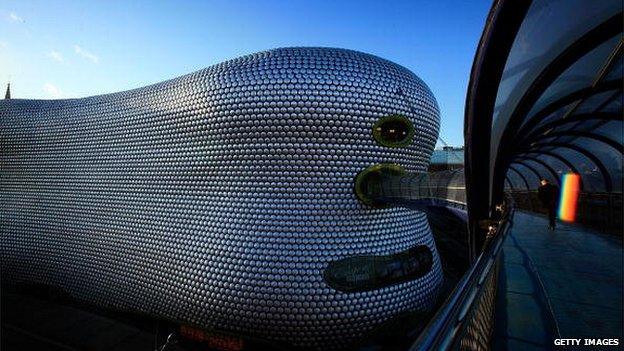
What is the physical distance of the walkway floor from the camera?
3.63 meters

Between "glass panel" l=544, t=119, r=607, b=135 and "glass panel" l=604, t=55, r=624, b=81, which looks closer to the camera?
"glass panel" l=604, t=55, r=624, b=81

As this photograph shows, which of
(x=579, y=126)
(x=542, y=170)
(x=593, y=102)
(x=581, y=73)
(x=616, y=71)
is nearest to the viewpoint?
(x=616, y=71)

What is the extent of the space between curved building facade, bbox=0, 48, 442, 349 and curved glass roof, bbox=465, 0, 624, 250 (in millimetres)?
2994

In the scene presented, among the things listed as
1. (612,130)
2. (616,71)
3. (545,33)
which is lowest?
(612,130)

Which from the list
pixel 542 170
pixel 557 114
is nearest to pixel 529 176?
pixel 542 170

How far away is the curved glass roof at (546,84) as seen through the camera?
6.21m

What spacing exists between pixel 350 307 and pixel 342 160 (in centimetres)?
482

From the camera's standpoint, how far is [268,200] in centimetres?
1124

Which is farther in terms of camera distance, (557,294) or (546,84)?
(546,84)

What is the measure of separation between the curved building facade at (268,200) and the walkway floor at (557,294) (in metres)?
4.81

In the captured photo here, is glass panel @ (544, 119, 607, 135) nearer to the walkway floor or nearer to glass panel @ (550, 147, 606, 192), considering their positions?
glass panel @ (550, 147, 606, 192)

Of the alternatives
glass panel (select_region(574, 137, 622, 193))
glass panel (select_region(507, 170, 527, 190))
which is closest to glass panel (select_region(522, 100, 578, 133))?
glass panel (select_region(574, 137, 622, 193))

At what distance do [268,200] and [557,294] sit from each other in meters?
8.19

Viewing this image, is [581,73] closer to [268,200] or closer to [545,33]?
[545,33]
